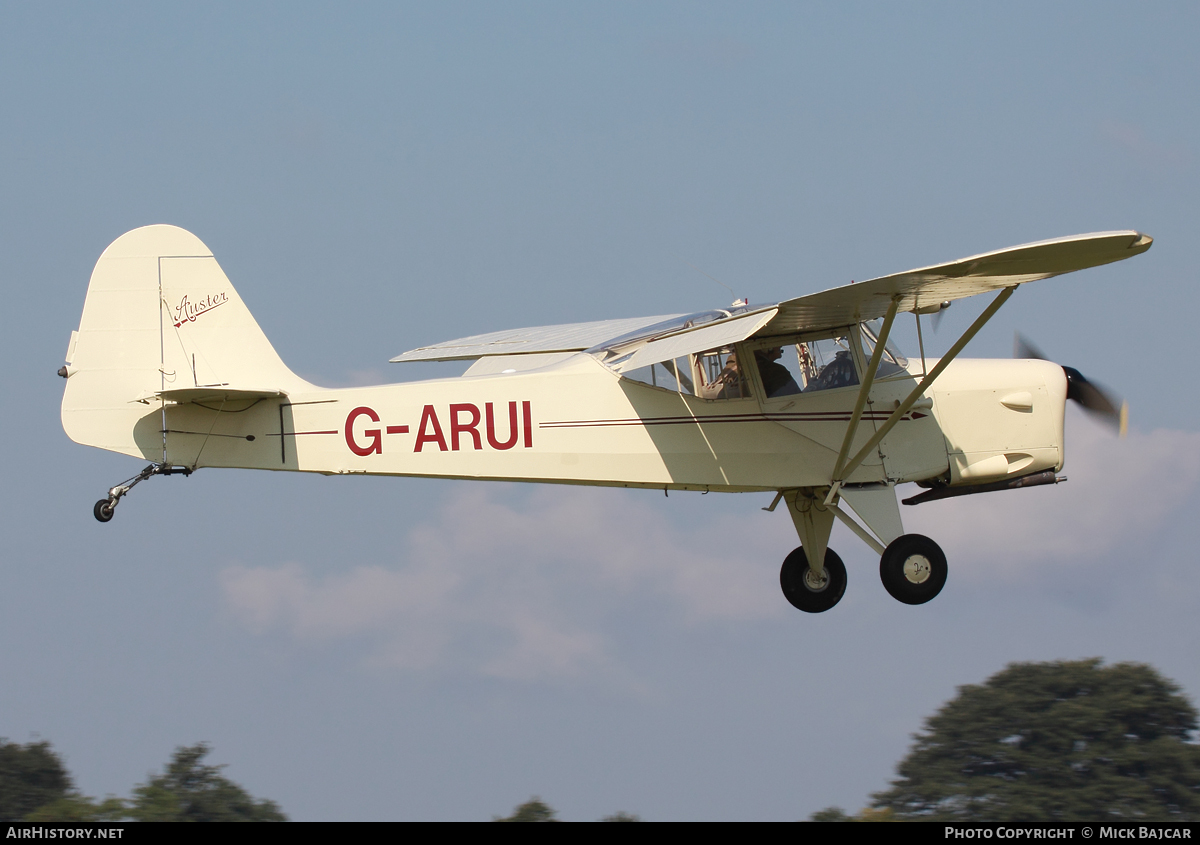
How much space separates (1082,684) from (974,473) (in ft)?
58.2

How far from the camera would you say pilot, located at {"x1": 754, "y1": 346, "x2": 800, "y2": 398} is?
979 cm

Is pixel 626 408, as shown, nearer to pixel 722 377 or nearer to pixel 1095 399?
pixel 722 377

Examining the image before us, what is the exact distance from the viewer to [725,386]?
978 cm

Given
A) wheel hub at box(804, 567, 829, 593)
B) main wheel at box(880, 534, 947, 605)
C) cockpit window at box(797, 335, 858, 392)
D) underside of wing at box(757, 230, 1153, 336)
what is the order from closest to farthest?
1. underside of wing at box(757, 230, 1153, 336)
2. cockpit window at box(797, 335, 858, 392)
3. main wheel at box(880, 534, 947, 605)
4. wheel hub at box(804, 567, 829, 593)

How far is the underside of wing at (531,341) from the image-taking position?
38.3ft

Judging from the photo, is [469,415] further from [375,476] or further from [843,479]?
[843,479]

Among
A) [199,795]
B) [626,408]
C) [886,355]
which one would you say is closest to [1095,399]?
[886,355]

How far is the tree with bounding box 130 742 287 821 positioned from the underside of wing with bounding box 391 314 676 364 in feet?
28.3

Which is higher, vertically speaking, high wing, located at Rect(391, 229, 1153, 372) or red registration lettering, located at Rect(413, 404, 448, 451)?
high wing, located at Rect(391, 229, 1153, 372)

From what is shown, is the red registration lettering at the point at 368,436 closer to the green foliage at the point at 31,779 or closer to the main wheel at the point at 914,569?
the main wheel at the point at 914,569

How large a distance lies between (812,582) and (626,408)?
8.17ft

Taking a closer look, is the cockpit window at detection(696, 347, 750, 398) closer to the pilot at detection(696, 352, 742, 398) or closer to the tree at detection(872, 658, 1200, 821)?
the pilot at detection(696, 352, 742, 398)

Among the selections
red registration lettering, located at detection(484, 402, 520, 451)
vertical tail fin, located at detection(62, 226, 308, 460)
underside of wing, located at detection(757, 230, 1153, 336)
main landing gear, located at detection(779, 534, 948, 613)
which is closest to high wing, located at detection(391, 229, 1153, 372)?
underside of wing, located at detection(757, 230, 1153, 336)
